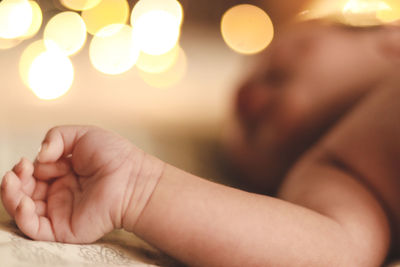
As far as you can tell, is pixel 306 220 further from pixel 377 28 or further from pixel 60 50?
pixel 60 50

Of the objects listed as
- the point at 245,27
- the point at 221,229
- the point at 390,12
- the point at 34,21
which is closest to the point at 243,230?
the point at 221,229

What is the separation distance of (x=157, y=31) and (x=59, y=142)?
184cm

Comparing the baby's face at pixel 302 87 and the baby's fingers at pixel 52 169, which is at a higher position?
the baby's face at pixel 302 87

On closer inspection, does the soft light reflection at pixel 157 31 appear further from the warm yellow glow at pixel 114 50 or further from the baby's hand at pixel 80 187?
the baby's hand at pixel 80 187

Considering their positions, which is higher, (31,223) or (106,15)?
(106,15)

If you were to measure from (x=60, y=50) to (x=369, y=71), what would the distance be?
1443 mm

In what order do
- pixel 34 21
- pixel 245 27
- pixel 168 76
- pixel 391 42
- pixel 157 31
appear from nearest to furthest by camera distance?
1. pixel 391 42
2. pixel 34 21
3. pixel 168 76
4. pixel 157 31
5. pixel 245 27

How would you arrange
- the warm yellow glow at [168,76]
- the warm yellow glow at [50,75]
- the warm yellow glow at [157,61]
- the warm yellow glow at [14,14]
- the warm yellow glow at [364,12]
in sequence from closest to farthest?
the warm yellow glow at [364,12] → the warm yellow glow at [50,75] → the warm yellow glow at [14,14] → the warm yellow glow at [168,76] → the warm yellow glow at [157,61]

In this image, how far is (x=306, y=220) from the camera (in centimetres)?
46

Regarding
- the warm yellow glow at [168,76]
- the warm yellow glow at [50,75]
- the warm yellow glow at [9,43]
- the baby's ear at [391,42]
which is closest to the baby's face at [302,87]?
the baby's ear at [391,42]

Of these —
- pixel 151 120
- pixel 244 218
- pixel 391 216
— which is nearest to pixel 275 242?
pixel 244 218

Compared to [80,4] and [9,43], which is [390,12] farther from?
[9,43]

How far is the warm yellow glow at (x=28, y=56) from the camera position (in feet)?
5.07

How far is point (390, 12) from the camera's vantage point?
108 centimetres
